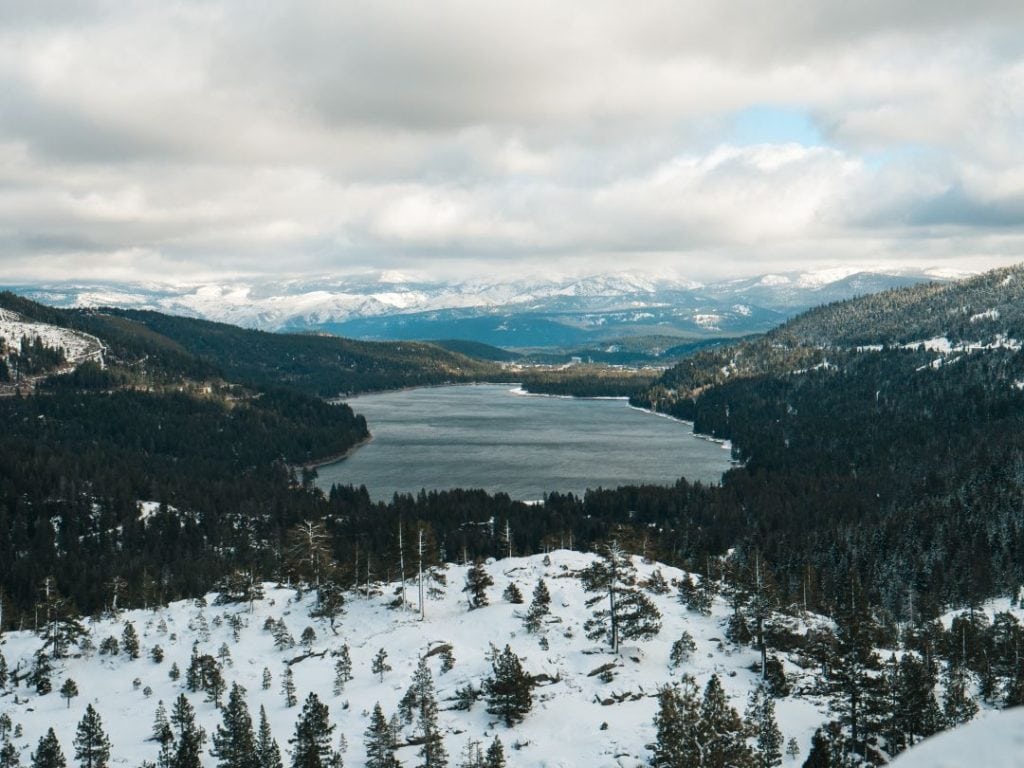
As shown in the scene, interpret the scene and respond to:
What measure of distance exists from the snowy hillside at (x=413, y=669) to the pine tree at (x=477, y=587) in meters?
0.92

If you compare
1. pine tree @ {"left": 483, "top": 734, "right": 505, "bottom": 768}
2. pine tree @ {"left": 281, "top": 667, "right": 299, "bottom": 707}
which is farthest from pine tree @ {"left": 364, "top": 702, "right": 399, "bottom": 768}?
pine tree @ {"left": 281, "top": 667, "right": 299, "bottom": 707}

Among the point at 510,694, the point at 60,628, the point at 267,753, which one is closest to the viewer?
the point at 267,753

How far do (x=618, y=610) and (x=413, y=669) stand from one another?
1943 centimetres

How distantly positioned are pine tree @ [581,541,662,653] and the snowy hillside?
1342 millimetres

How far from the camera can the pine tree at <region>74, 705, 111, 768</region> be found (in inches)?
1917

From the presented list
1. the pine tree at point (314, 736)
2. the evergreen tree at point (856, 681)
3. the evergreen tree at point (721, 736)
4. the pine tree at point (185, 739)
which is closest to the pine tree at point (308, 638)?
the pine tree at point (185, 739)

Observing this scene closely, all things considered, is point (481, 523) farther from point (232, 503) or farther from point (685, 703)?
point (685, 703)

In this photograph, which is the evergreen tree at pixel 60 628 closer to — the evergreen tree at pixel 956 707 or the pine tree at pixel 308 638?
the pine tree at pixel 308 638

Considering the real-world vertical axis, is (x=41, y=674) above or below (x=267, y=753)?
below

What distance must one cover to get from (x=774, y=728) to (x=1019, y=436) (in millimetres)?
180766

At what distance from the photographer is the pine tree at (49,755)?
46.5 meters

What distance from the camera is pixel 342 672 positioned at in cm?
6019

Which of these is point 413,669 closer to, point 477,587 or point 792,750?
point 477,587

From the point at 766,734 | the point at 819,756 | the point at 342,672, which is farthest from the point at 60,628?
the point at 819,756
